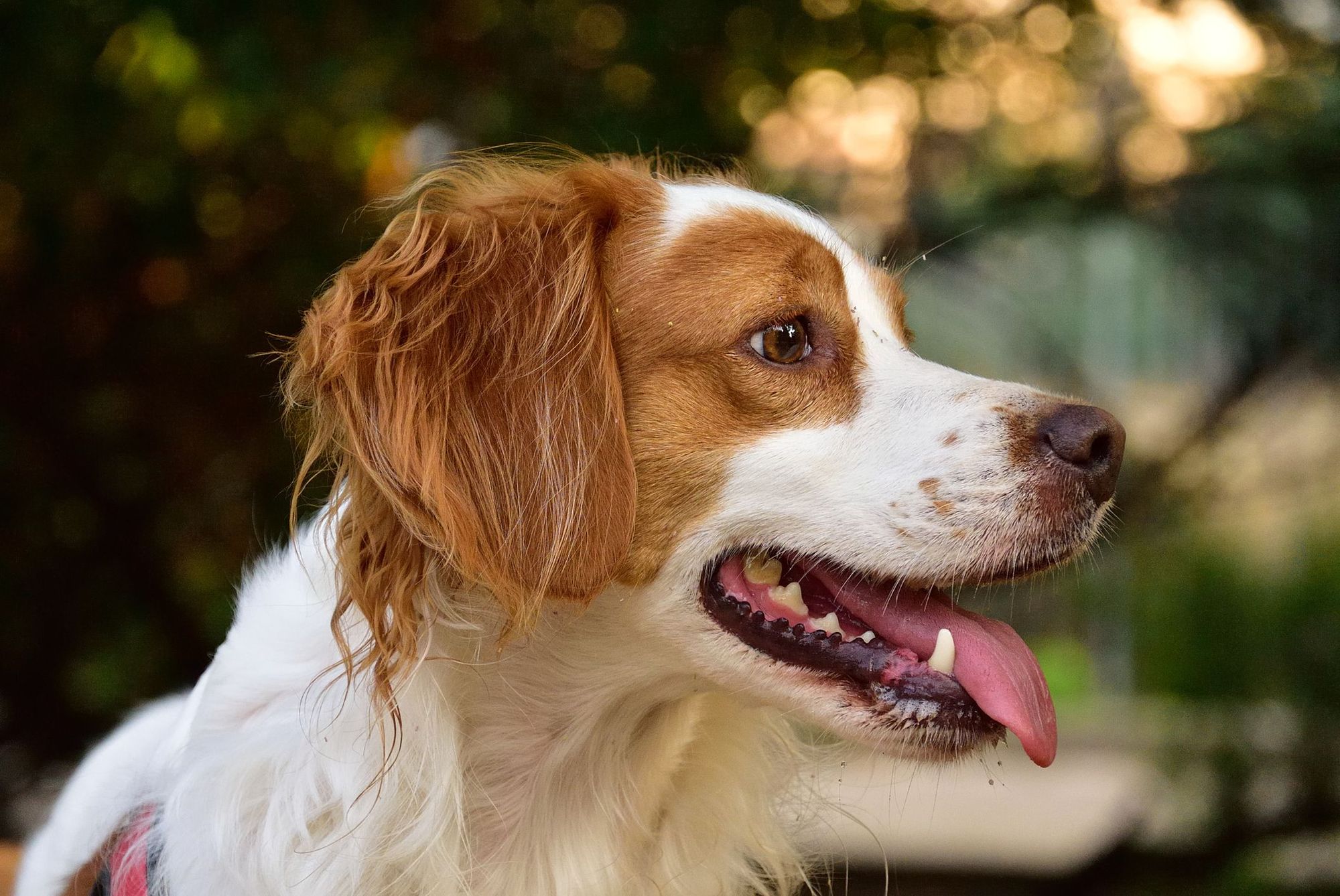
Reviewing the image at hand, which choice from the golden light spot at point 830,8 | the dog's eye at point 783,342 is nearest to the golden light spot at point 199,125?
the golden light spot at point 830,8

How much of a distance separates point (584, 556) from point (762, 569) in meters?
0.30

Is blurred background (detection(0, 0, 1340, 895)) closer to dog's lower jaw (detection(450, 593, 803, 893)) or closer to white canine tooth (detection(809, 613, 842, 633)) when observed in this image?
dog's lower jaw (detection(450, 593, 803, 893))

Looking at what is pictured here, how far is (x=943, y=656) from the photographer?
1787 millimetres

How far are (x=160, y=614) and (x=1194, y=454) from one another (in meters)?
3.50

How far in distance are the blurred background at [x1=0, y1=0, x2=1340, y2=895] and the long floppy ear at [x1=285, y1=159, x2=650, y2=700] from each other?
158cm

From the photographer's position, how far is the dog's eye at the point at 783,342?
1.91 meters

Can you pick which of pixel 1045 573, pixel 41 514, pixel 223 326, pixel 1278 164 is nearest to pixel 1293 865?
pixel 1278 164

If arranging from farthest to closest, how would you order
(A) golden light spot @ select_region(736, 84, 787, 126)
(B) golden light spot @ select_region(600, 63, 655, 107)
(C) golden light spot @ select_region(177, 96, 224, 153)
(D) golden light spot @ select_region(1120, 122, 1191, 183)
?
(D) golden light spot @ select_region(1120, 122, 1191, 183), (A) golden light spot @ select_region(736, 84, 787, 126), (B) golden light spot @ select_region(600, 63, 655, 107), (C) golden light spot @ select_region(177, 96, 224, 153)

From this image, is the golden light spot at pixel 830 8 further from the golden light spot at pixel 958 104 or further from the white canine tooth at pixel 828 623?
the white canine tooth at pixel 828 623

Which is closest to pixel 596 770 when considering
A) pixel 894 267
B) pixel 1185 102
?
pixel 894 267

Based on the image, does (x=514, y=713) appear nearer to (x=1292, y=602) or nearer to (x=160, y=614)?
(x=160, y=614)

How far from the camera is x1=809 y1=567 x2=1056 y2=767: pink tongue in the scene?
175 cm

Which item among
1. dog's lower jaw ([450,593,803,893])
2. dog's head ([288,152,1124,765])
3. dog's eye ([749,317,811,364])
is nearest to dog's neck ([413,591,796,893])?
dog's lower jaw ([450,593,803,893])

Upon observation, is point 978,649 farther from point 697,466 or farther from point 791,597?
point 697,466
